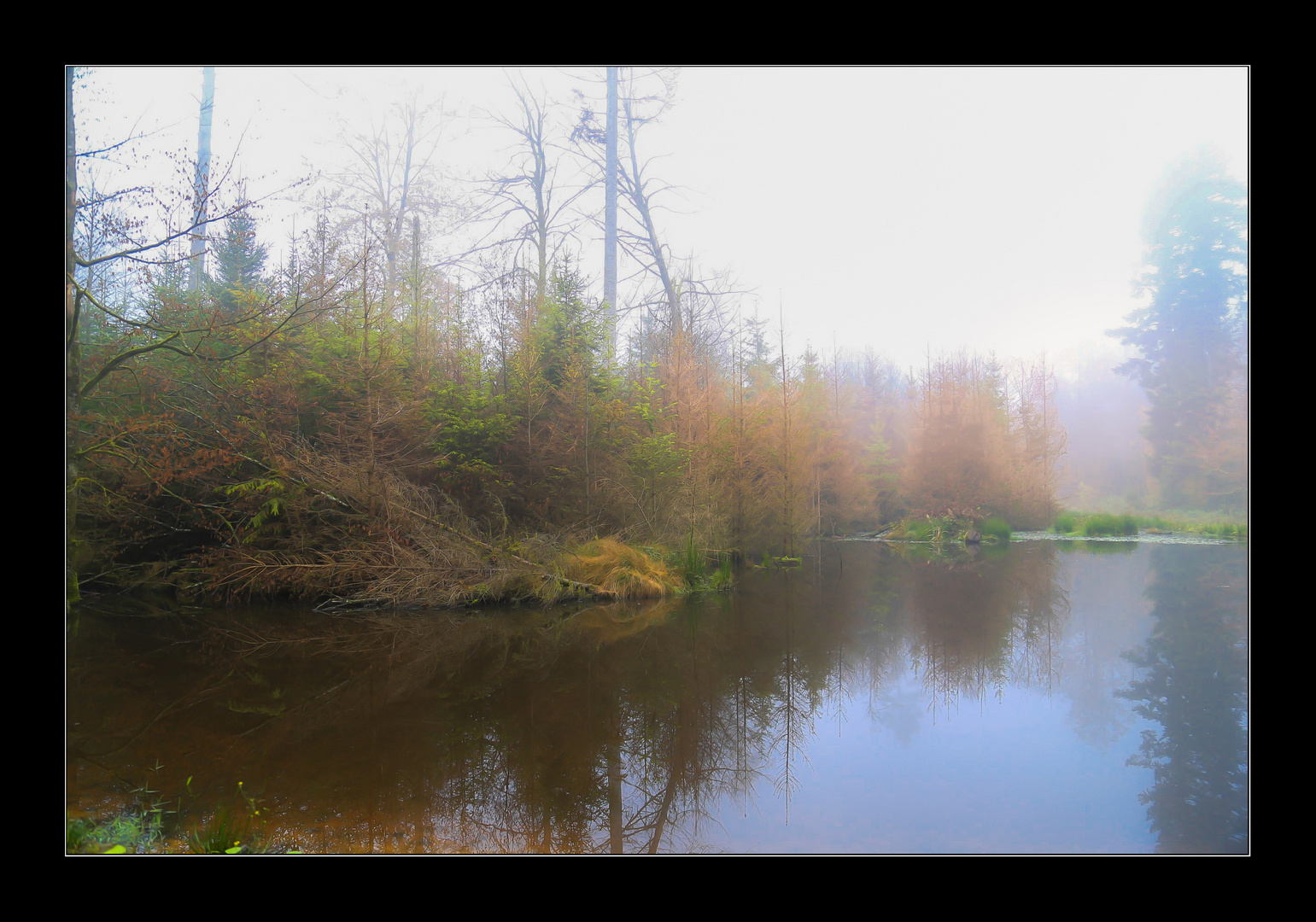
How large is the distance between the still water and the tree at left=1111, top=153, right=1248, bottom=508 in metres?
1.83

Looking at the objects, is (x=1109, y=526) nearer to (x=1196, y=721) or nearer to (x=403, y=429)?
(x=1196, y=721)

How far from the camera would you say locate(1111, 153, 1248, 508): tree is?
458 cm

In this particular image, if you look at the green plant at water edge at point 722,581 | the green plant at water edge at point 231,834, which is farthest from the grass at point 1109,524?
the green plant at water edge at point 231,834

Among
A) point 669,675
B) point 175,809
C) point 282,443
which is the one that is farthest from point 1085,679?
point 282,443

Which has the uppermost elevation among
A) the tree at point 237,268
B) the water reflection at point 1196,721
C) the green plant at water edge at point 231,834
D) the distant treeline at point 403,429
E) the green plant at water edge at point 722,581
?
the tree at point 237,268

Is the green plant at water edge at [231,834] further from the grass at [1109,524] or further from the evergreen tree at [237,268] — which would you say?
the grass at [1109,524]

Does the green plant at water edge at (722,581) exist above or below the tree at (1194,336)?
below

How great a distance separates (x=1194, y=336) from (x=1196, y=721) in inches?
321

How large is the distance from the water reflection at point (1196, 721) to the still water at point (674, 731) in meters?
0.02

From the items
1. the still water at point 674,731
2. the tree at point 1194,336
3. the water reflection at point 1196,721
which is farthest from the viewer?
the tree at point 1194,336

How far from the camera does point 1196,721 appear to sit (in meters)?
4.04

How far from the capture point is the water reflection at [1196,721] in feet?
9.36

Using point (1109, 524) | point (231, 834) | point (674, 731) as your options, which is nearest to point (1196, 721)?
point (674, 731)
